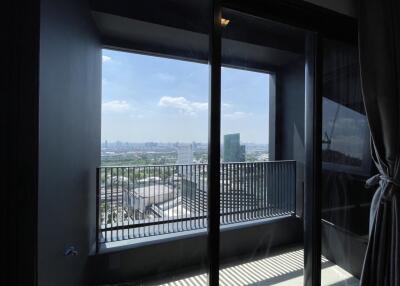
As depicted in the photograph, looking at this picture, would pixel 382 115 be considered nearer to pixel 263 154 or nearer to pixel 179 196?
pixel 263 154

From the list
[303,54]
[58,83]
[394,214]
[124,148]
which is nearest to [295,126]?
[303,54]

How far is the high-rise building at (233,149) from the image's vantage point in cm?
148

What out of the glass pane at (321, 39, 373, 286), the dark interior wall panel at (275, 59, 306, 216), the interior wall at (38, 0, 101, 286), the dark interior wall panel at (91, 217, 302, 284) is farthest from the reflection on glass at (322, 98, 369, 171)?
the interior wall at (38, 0, 101, 286)

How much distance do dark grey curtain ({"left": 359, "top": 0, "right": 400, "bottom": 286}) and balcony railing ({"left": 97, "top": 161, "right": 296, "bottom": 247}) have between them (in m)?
0.54

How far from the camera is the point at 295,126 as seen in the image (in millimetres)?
1686

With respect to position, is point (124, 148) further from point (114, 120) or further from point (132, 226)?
point (132, 226)

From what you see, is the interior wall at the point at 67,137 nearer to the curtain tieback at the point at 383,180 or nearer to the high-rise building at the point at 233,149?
the high-rise building at the point at 233,149

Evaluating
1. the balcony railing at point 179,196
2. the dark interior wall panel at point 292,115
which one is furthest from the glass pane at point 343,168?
the balcony railing at point 179,196

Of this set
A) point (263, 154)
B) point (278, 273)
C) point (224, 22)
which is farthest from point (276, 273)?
point (224, 22)

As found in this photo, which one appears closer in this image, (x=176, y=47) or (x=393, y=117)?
(x=393, y=117)

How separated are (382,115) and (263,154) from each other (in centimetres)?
78

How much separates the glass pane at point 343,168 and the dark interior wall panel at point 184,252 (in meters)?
0.33
